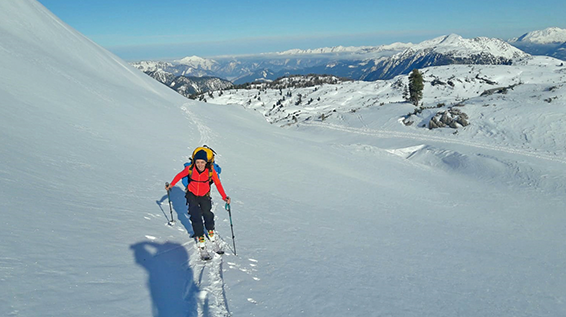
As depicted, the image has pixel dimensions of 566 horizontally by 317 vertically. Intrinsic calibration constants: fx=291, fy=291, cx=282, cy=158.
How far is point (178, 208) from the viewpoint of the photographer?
9.74 meters

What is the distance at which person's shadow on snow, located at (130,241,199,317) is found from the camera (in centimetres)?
521

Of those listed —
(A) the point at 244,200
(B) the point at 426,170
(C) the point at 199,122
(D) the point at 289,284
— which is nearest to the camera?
(D) the point at 289,284

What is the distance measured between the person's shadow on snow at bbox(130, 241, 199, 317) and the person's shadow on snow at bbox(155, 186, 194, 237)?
123cm

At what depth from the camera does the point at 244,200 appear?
1221 centimetres

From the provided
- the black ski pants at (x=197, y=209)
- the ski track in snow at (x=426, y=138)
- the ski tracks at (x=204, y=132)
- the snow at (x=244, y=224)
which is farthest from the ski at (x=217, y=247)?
the ski track in snow at (x=426, y=138)

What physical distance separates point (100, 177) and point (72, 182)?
1.14 metres

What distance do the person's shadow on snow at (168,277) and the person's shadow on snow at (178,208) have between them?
1228 millimetres

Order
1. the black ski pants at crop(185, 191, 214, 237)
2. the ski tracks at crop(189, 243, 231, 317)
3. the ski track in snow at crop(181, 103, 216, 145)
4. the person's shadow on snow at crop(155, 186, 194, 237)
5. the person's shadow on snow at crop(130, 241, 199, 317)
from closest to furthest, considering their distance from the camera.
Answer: the person's shadow on snow at crop(130, 241, 199, 317)
the ski tracks at crop(189, 243, 231, 317)
the black ski pants at crop(185, 191, 214, 237)
the person's shadow on snow at crop(155, 186, 194, 237)
the ski track in snow at crop(181, 103, 216, 145)

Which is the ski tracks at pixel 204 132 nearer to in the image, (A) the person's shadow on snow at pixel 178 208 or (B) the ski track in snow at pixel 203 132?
(B) the ski track in snow at pixel 203 132

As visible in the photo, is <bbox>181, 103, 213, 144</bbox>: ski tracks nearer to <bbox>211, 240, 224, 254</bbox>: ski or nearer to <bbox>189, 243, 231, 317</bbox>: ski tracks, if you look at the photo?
<bbox>211, 240, 224, 254</bbox>: ski

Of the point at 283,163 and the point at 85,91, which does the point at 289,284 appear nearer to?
the point at 283,163

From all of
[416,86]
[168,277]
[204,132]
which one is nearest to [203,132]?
[204,132]

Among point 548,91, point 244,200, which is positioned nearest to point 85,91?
point 244,200

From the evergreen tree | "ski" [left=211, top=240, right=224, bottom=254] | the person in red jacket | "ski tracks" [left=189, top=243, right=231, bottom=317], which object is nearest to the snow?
"ski tracks" [left=189, top=243, right=231, bottom=317]
